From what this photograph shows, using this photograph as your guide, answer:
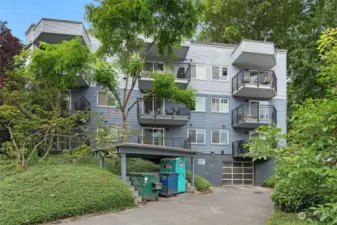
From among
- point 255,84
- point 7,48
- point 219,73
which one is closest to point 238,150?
point 255,84

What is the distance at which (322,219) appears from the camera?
142 inches

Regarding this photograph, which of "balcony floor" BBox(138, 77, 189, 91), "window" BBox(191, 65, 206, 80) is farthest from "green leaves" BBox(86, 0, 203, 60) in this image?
"window" BBox(191, 65, 206, 80)

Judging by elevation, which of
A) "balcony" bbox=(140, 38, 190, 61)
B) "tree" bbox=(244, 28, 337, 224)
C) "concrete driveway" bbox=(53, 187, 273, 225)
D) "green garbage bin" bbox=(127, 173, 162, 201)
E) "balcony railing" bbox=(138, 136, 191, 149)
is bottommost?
"concrete driveway" bbox=(53, 187, 273, 225)

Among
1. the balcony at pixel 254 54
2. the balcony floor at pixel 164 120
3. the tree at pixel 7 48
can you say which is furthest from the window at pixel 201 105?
the tree at pixel 7 48

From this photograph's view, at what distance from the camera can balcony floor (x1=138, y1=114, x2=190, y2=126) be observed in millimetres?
19547

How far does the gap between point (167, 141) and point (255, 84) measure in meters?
7.37

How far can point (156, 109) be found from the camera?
2038cm

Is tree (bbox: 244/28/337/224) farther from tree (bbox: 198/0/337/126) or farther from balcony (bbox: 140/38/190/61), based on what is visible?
tree (bbox: 198/0/337/126)

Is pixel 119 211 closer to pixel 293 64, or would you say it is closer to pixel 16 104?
pixel 16 104

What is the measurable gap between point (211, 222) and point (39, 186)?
211 inches

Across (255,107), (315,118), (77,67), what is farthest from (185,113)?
(315,118)

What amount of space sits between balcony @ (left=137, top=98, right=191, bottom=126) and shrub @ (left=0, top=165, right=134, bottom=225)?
28.9 feet

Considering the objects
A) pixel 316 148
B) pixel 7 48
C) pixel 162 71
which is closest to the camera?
pixel 316 148

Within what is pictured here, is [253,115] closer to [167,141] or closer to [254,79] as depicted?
[254,79]
